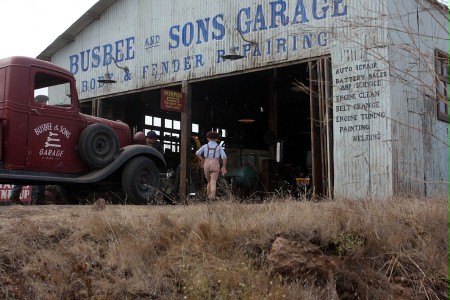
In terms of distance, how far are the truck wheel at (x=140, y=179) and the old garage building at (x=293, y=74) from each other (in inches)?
123

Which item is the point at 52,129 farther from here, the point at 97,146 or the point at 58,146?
the point at 97,146

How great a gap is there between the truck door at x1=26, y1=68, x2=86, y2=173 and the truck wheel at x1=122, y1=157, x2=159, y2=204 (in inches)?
33.8

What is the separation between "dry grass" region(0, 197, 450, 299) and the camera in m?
4.20

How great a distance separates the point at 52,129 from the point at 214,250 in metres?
4.72

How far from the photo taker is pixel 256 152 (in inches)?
659

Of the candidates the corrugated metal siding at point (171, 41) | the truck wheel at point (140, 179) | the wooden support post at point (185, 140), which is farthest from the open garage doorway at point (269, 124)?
the truck wheel at point (140, 179)

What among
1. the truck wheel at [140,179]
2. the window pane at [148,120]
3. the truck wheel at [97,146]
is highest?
the window pane at [148,120]

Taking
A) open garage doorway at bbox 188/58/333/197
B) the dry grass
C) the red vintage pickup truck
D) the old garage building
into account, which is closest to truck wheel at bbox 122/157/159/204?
the red vintage pickup truck

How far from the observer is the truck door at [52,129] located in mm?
8102

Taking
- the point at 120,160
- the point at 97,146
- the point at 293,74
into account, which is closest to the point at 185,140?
the point at 120,160

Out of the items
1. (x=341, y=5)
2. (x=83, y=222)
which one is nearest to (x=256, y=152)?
(x=341, y=5)

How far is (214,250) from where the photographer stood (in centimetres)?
484

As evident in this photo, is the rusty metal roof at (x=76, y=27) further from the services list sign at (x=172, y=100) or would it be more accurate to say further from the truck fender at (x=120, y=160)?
the truck fender at (x=120, y=160)

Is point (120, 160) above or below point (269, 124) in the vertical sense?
below
